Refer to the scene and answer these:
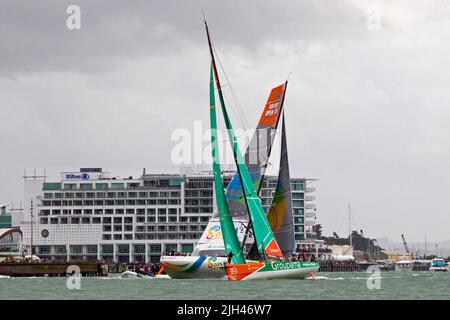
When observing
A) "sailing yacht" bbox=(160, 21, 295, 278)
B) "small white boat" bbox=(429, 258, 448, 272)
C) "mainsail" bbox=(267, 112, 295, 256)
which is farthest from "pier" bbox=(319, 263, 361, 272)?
"mainsail" bbox=(267, 112, 295, 256)

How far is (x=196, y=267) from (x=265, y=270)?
51.0 feet

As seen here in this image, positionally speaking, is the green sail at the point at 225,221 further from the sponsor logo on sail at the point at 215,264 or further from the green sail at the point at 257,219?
the sponsor logo on sail at the point at 215,264

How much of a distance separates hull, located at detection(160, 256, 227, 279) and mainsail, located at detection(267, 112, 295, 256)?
7.85 metres

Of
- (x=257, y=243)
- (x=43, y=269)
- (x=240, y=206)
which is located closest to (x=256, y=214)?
(x=257, y=243)

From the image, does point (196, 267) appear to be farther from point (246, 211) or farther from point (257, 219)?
point (257, 219)

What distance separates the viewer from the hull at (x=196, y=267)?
97.8 m

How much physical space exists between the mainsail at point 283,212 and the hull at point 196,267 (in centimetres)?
785

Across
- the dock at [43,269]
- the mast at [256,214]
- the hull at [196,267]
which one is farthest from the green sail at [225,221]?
the dock at [43,269]

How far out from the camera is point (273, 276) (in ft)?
277

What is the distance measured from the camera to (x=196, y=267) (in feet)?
322
